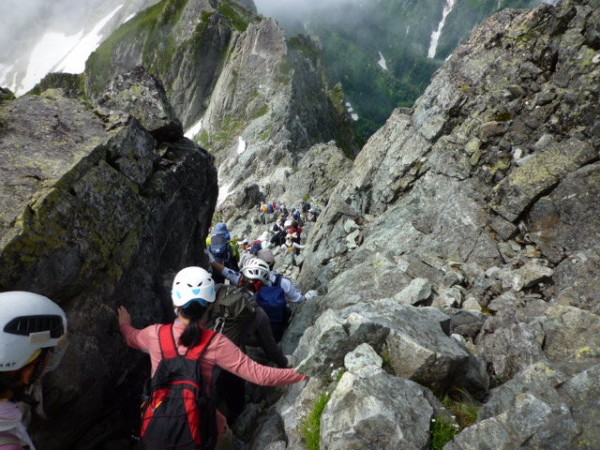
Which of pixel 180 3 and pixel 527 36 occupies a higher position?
pixel 180 3

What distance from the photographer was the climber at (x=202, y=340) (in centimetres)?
552

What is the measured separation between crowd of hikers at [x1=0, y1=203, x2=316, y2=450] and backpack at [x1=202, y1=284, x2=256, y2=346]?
18 mm

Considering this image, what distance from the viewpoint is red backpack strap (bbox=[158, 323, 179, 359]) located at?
5508 millimetres

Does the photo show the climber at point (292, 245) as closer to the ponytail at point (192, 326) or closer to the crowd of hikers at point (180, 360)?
the crowd of hikers at point (180, 360)

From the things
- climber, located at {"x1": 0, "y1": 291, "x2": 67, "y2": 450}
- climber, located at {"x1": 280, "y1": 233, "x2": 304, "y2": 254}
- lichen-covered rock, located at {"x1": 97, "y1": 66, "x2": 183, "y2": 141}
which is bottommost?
climber, located at {"x1": 280, "y1": 233, "x2": 304, "y2": 254}

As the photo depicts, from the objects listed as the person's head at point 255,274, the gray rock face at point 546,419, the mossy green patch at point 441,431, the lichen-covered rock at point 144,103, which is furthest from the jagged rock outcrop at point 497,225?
the lichen-covered rock at point 144,103

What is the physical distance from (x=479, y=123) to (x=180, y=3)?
5923 inches

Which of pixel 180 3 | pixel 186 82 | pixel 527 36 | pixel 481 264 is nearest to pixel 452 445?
pixel 481 264

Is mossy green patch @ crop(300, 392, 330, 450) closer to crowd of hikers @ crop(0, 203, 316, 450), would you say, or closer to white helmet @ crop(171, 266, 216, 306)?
crowd of hikers @ crop(0, 203, 316, 450)

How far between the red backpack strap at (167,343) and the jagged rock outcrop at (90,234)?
86.4 inches

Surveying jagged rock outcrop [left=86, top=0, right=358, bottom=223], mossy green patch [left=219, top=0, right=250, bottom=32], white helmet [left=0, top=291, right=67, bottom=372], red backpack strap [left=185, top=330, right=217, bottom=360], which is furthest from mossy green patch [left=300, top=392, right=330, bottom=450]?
mossy green patch [left=219, top=0, right=250, bottom=32]

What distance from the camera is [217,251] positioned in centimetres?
1308

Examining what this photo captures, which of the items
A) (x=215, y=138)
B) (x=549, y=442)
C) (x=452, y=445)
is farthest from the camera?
(x=215, y=138)

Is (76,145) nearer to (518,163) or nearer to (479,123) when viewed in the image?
(518,163)
